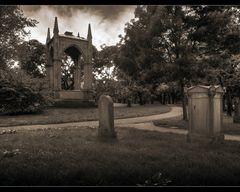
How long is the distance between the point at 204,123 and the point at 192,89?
4.06 feet

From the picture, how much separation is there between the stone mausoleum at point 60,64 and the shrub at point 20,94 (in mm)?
4718

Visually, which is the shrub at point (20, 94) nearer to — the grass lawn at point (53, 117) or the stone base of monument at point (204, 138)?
the grass lawn at point (53, 117)

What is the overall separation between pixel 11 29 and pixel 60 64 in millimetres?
18554

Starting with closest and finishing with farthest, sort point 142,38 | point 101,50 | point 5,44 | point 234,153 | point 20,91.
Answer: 1. point 234,153
2. point 5,44
3. point 142,38
4. point 20,91
5. point 101,50

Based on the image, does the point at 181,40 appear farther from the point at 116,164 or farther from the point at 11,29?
the point at 116,164

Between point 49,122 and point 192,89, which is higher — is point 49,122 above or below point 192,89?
below

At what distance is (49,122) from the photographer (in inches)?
540

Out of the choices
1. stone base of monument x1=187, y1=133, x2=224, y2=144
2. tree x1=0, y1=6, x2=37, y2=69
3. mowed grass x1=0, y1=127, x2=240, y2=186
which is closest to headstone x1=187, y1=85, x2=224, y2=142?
stone base of monument x1=187, y1=133, x2=224, y2=144

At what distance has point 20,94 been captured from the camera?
18.3 m

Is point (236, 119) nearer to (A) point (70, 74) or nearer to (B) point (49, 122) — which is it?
(B) point (49, 122)

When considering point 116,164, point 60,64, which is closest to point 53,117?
point 116,164

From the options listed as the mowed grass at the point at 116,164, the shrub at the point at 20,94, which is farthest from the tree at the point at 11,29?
the shrub at the point at 20,94
